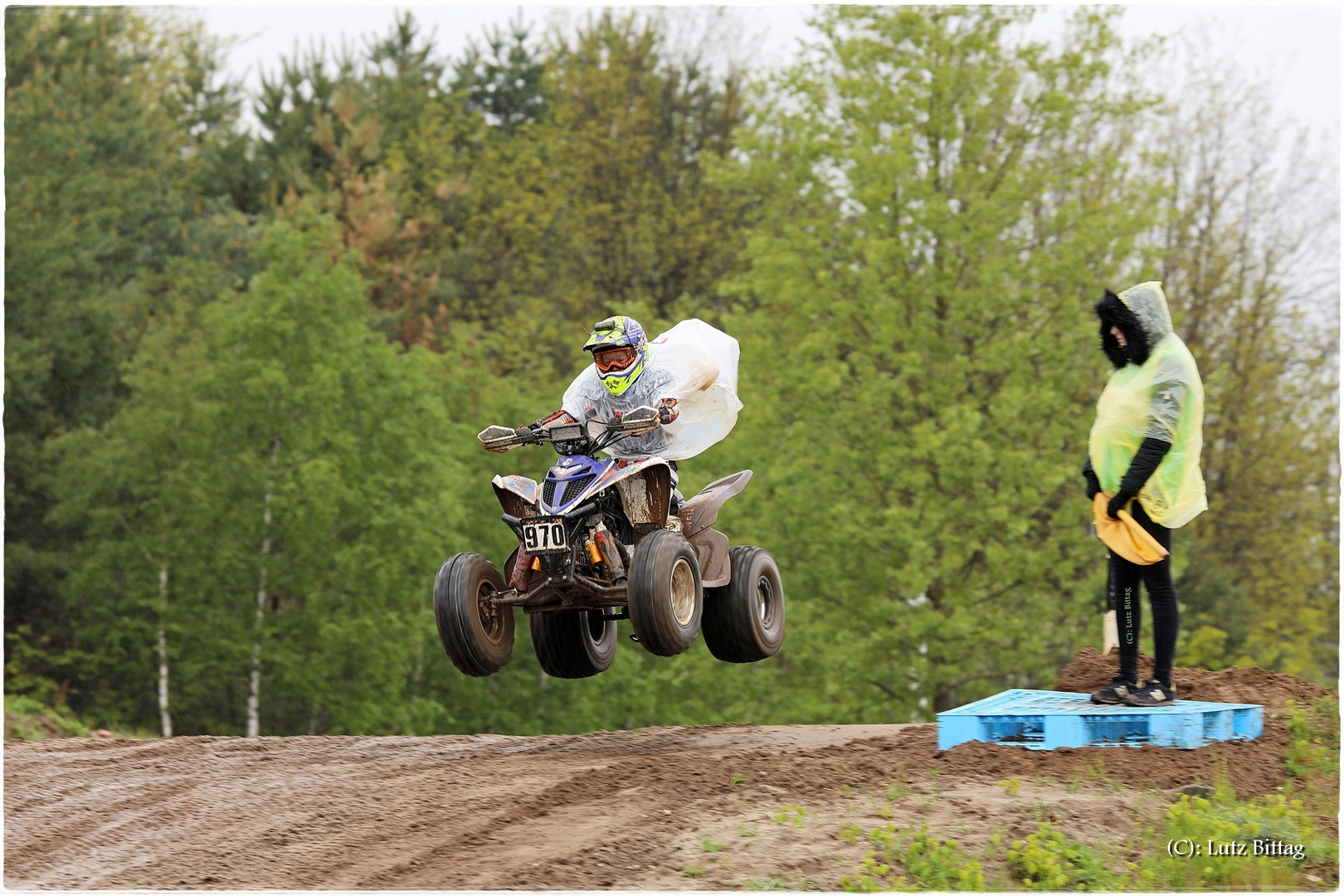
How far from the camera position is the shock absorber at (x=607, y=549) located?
8203mm

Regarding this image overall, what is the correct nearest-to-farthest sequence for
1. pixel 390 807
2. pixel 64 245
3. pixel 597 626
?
pixel 390 807 → pixel 597 626 → pixel 64 245

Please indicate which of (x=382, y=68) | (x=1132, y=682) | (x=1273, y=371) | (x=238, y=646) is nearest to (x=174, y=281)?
(x=238, y=646)

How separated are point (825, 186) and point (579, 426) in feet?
53.1

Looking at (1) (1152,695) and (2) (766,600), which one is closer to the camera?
(1) (1152,695)

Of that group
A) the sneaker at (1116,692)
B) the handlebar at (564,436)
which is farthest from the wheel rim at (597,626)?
the sneaker at (1116,692)

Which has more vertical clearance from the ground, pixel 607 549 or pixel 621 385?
pixel 621 385

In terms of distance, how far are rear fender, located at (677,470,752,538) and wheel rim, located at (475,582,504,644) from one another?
125 cm

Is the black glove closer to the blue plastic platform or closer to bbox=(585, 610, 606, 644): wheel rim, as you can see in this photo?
the blue plastic platform

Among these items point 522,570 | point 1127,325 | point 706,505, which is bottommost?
point 522,570

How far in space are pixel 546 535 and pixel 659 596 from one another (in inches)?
28.6

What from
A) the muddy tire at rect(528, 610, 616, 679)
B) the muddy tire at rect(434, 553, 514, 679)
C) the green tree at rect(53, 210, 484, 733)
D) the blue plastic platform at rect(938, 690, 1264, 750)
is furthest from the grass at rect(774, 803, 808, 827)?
the green tree at rect(53, 210, 484, 733)

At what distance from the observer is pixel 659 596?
788cm

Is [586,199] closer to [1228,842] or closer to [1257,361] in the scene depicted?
[1257,361]

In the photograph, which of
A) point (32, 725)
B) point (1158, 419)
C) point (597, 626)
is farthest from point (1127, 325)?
point (32, 725)
